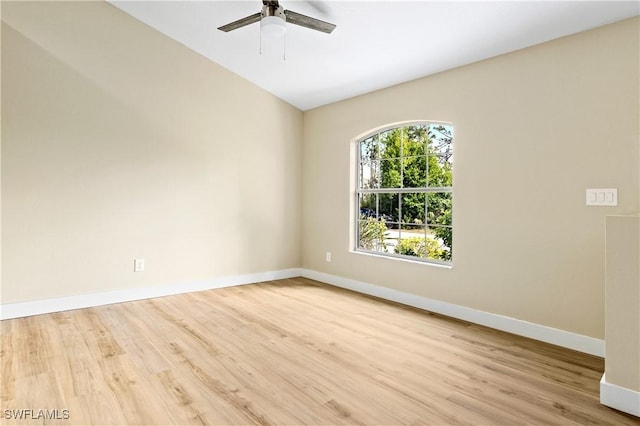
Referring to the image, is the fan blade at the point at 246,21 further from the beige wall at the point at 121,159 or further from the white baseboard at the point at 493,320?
the white baseboard at the point at 493,320

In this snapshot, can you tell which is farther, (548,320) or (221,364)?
(548,320)

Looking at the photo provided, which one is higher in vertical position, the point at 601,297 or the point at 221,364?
the point at 601,297

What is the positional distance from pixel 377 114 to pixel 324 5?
4.99 ft

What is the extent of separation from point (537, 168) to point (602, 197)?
19.5 inches

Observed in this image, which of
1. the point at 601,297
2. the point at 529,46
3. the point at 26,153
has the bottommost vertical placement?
the point at 601,297

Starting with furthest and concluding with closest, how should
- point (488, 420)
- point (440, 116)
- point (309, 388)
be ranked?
point (440, 116)
point (309, 388)
point (488, 420)

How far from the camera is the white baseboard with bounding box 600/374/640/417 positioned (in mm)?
1833

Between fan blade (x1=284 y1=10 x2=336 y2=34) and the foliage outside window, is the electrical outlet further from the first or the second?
fan blade (x1=284 y1=10 x2=336 y2=34)

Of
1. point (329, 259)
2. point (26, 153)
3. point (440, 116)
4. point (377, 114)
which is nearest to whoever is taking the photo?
A: point (26, 153)

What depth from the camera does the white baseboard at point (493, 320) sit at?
2633mm

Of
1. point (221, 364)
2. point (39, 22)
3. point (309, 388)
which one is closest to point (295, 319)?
point (221, 364)

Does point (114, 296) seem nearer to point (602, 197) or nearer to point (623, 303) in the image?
point (623, 303)

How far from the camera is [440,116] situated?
3568 millimetres

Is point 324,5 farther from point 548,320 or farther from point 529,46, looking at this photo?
point 548,320
